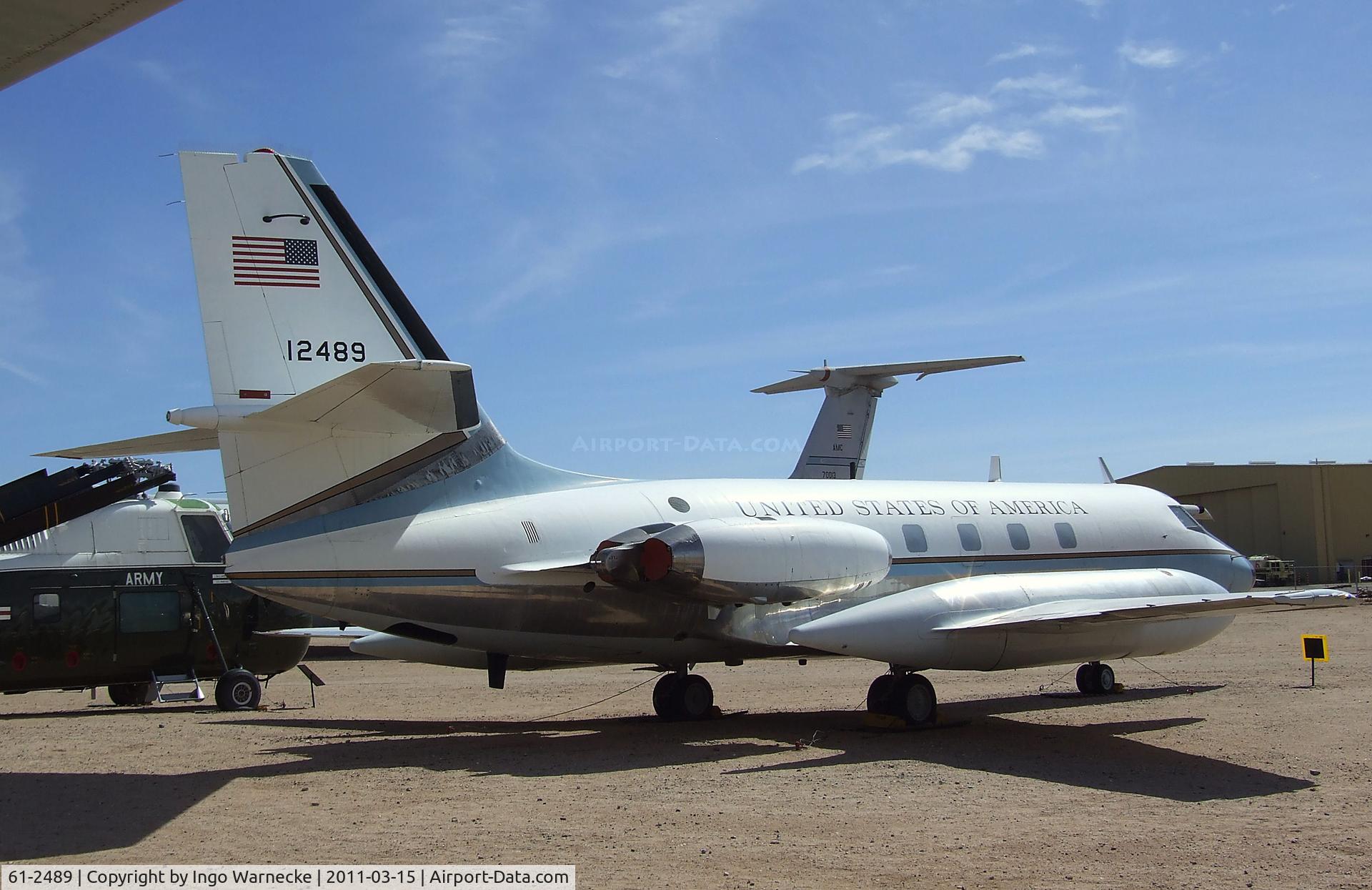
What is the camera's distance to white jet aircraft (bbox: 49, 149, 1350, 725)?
11781 millimetres

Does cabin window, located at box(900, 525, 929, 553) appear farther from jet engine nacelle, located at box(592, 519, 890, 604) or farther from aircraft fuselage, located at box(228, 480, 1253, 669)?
jet engine nacelle, located at box(592, 519, 890, 604)

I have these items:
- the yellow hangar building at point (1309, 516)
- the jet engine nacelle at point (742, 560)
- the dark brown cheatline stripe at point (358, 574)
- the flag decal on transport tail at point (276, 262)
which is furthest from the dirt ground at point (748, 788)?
the yellow hangar building at point (1309, 516)

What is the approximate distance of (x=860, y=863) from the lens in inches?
295

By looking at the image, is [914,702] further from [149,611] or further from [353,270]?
[149,611]

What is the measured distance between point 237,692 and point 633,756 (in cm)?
801

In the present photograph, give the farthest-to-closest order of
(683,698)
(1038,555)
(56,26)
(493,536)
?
(1038,555)
(683,698)
(493,536)
(56,26)

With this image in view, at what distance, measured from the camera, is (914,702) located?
1419 centimetres

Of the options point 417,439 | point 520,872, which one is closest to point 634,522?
point 417,439

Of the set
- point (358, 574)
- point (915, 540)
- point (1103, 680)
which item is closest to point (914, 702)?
point (915, 540)

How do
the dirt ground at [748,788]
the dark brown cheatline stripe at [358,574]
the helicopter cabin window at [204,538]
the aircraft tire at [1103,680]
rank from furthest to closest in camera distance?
the aircraft tire at [1103,680] < the helicopter cabin window at [204,538] < the dark brown cheatline stripe at [358,574] < the dirt ground at [748,788]

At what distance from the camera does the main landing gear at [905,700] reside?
14.2 metres

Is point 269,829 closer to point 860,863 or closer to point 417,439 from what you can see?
point 860,863

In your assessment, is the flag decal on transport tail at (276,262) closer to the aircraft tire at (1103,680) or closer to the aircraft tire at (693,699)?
the aircraft tire at (693,699)

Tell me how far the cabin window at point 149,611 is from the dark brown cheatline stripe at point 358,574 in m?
6.50
